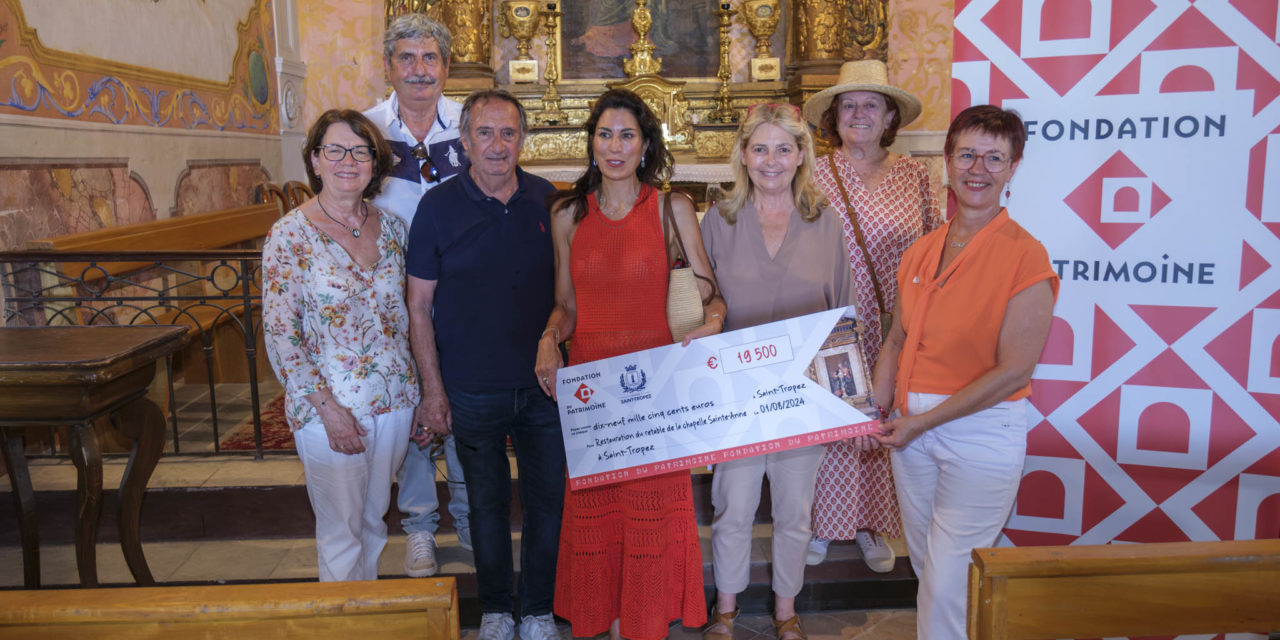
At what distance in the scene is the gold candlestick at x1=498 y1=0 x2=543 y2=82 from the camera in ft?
23.6

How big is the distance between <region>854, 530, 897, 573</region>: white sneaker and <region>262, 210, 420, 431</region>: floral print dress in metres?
1.66

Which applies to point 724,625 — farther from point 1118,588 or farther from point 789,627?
point 1118,588

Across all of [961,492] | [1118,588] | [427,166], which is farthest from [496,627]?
[1118,588]

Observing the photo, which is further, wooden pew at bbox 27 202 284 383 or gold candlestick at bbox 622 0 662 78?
gold candlestick at bbox 622 0 662 78

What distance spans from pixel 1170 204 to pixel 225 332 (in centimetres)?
484

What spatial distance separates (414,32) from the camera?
2695 millimetres

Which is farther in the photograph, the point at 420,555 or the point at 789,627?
the point at 420,555

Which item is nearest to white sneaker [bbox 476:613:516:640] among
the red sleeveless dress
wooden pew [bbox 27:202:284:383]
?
the red sleeveless dress

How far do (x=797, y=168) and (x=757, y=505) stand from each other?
3.07ft

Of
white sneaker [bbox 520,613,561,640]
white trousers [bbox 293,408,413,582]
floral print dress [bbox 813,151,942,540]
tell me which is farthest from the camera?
floral print dress [bbox 813,151,942,540]

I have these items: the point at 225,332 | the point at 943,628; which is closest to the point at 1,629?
the point at 943,628

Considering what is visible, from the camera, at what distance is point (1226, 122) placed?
1919 mm

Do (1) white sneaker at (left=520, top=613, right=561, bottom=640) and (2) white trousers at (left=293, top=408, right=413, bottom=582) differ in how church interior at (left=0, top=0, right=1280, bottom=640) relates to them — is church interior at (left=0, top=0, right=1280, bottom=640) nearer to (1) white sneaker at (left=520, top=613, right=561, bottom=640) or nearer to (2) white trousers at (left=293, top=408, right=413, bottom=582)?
(2) white trousers at (left=293, top=408, right=413, bottom=582)

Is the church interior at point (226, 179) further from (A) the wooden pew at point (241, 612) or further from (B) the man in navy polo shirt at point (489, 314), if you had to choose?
(B) the man in navy polo shirt at point (489, 314)
